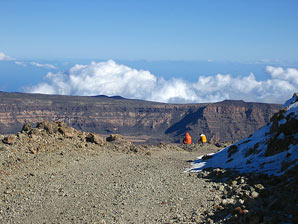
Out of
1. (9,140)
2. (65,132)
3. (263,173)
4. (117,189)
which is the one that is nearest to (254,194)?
(263,173)

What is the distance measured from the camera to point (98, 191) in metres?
13.7

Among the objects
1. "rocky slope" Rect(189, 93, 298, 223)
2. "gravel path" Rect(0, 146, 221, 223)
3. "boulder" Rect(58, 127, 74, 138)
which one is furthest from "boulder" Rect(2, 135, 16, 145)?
"rocky slope" Rect(189, 93, 298, 223)

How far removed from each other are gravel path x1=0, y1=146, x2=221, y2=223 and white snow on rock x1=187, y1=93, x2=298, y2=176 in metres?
1.82

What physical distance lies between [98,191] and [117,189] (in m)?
0.72

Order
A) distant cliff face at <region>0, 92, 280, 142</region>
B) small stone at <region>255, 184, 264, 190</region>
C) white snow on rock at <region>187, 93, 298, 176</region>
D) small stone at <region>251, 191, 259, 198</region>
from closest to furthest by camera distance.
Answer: small stone at <region>251, 191, 259, 198</region>
small stone at <region>255, 184, 264, 190</region>
white snow on rock at <region>187, 93, 298, 176</region>
distant cliff face at <region>0, 92, 280, 142</region>

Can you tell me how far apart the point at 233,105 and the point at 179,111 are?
14850mm

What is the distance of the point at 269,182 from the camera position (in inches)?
493

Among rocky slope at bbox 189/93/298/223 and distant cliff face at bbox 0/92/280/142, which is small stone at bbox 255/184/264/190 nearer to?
rocky slope at bbox 189/93/298/223

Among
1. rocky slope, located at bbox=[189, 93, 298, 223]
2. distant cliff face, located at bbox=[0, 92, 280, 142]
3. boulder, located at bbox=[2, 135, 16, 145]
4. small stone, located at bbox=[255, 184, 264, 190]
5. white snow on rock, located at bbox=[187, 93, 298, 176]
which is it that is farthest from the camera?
distant cliff face, located at bbox=[0, 92, 280, 142]

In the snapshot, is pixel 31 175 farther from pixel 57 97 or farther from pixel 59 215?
pixel 57 97

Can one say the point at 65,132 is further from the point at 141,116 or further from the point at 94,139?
the point at 141,116

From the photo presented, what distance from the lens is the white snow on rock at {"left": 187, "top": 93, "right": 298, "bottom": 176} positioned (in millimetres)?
14391

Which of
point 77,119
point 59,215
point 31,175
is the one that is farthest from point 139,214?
point 77,119

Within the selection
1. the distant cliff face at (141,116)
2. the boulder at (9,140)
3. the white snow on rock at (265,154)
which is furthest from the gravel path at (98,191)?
the distant cliff face at (141,116)
